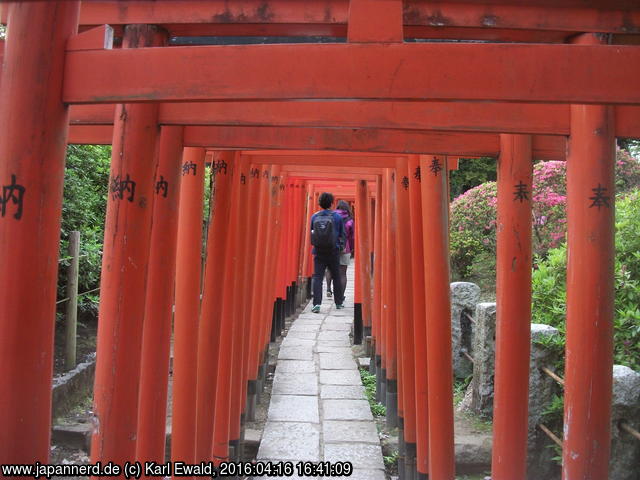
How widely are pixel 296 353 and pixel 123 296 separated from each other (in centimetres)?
542

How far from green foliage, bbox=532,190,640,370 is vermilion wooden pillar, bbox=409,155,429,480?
114 cm

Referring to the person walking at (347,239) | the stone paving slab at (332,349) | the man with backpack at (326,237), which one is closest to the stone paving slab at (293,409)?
the stone paving slab at (332,349)

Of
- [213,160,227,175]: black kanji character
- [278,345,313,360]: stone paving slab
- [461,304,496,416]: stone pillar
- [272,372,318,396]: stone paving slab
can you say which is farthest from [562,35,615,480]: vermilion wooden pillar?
[278,345,313,360]: stone paving slab

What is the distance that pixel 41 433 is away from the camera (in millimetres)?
1633

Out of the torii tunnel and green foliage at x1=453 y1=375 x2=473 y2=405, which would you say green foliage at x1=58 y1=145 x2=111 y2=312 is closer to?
the torii tunnel

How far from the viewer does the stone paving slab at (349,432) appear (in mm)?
4699

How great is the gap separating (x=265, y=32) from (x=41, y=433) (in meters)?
1.47

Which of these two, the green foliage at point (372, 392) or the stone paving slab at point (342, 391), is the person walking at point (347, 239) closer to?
the green foliage at point (372, 392)

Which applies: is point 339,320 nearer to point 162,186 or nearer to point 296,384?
point 296,384

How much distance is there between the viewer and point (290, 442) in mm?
4613

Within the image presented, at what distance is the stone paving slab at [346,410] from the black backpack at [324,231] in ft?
11.0

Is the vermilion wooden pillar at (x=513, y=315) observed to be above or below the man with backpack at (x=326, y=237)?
below

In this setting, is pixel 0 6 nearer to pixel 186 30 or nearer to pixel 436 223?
pixel 186 30

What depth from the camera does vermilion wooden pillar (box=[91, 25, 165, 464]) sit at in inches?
77.5
